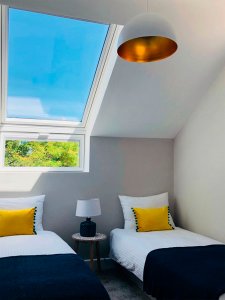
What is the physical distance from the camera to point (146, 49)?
208 cm

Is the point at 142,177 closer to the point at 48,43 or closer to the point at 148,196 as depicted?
the point at 148,196

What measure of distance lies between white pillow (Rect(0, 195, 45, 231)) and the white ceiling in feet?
3.60

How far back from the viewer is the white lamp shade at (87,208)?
11.8 feet

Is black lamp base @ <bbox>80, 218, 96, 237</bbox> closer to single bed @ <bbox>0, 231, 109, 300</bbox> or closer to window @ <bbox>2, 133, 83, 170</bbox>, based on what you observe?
single bed @ <bbox>0, 231, 109, 300</bbox>

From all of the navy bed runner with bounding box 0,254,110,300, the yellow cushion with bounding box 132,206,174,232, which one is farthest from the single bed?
the yellow cushion with bounding box 132,206,174,232

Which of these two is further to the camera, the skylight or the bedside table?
the bedside table

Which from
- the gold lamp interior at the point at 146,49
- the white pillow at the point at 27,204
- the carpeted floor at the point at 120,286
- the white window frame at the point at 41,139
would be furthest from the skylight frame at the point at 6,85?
the carpeted floor at the point at 120,286

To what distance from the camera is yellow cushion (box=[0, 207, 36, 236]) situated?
3226mm

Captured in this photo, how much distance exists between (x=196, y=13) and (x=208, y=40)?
1.40 feet

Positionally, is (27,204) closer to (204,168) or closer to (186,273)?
(186,273)

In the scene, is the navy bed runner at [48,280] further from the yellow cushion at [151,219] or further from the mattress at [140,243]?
the yellow cushion at [151,219]

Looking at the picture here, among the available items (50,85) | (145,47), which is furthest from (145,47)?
(50,85)

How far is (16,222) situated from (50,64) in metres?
1.72

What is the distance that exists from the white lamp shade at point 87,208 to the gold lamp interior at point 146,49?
198cm
